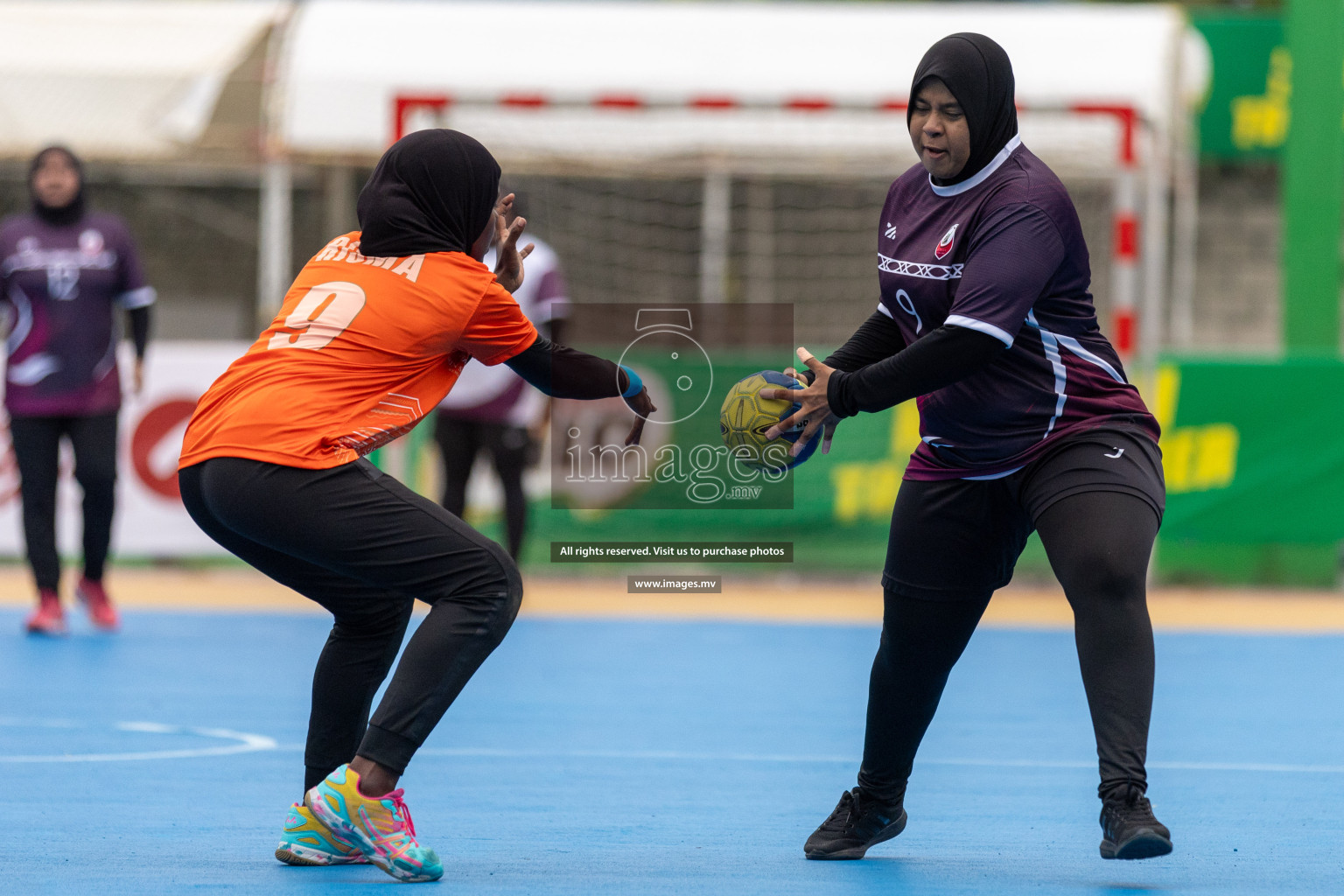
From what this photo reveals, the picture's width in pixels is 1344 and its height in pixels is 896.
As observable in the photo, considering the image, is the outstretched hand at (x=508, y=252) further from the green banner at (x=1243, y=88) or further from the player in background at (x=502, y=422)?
the green banner at (x=1243, y=88)

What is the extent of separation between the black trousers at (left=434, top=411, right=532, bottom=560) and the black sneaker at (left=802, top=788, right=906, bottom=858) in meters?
4.94

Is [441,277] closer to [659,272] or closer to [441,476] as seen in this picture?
[441,476]

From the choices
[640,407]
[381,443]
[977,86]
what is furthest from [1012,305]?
[381,443]

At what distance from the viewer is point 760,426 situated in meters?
4.20

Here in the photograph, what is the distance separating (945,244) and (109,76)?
1219 cm

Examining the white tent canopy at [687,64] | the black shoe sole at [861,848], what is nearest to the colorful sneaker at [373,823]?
the black shoe sole at [861,848]

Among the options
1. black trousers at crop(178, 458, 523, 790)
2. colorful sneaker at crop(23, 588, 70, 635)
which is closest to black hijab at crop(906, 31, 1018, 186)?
black trousers at crop(178, 458, 523, 790)

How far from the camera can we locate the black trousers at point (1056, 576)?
3836 millimetres

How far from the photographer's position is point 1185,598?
10.7 m

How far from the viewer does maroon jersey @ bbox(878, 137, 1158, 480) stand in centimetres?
384

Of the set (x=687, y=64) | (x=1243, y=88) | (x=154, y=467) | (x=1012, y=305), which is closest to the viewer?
(x=1012, y=305)

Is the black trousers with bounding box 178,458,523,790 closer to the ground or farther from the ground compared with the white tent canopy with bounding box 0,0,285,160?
closer to the ground

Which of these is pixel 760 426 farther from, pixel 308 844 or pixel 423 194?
pixel 308 844

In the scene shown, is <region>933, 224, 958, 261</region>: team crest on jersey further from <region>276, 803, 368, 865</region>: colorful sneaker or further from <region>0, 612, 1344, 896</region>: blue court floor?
<region>276, 803, 368, 865</region>: colorful sneaker
